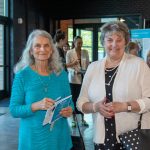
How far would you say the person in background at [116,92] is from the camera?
2232 millimetres

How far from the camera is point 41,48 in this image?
2412mm

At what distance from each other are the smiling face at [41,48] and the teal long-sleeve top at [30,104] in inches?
4.4

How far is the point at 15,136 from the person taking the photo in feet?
20.0

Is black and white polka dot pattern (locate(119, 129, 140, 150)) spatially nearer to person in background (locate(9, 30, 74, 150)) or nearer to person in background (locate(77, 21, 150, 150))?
person in background (locate(77, 21, 150, 150))

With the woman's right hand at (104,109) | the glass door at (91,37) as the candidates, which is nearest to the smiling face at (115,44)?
the woman's right hand at (104,109)

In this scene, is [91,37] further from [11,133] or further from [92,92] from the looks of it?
[92,92]

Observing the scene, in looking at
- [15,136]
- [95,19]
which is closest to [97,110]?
[15,136]

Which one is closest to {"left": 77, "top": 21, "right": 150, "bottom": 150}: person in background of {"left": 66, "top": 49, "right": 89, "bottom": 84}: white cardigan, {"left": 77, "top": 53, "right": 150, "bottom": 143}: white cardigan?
{"left": 77, "top": 53, "right": 150, "bottom": 143}: white cardigan

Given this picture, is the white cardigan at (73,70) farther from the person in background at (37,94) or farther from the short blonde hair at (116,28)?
the short blonde hair at (116,28)

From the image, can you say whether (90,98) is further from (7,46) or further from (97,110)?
(7,46)

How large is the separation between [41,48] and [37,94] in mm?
317

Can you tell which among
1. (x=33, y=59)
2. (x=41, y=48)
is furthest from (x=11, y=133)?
(x=41, y=48)

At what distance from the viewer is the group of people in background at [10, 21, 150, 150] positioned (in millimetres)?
2266

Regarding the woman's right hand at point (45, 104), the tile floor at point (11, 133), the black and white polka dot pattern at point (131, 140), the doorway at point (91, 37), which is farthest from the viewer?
the doorway at point (91, 37)
